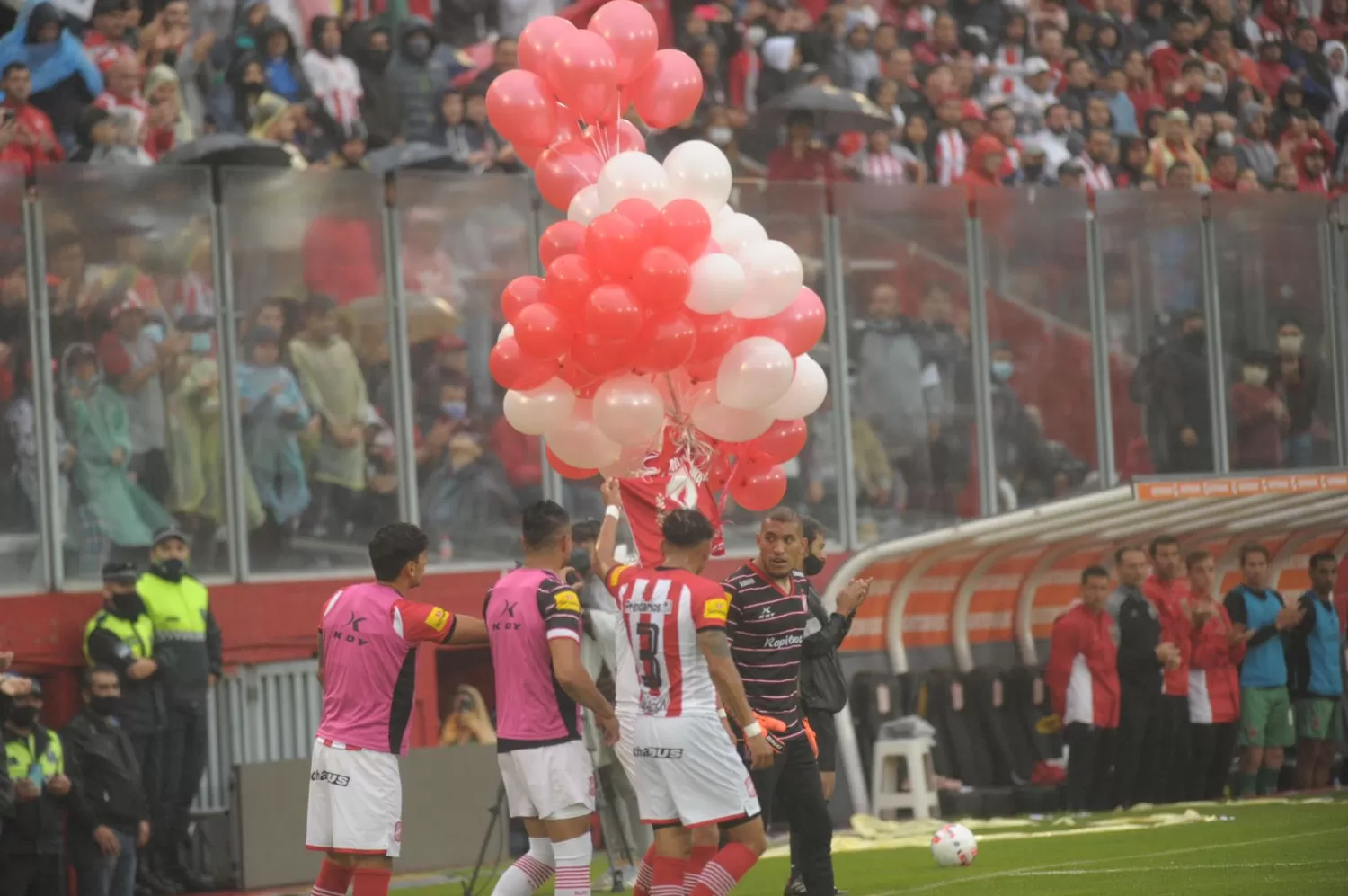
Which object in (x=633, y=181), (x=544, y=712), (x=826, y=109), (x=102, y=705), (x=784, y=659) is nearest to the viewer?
(x=544, y=712)

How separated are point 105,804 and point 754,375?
5409 mm

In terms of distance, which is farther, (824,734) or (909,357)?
(909,357)

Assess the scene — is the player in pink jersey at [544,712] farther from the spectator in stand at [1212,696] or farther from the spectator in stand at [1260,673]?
the spectator in stand at [1260,673]

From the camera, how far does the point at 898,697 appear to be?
16234 millimetres

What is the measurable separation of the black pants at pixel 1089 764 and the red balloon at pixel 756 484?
19.2 feet

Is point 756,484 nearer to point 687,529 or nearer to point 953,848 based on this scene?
point 687,529

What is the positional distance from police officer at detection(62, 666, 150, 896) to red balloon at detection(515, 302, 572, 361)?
4492 millimetres

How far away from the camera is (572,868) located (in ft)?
28.5

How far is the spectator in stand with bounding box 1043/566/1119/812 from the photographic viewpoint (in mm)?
15633

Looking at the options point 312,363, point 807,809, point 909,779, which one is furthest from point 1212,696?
point 312,363

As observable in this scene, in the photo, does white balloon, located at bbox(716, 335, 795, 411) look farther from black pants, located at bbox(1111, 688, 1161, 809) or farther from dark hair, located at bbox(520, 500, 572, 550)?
black pants, located at bbox(1111, 688, 1161, 809)

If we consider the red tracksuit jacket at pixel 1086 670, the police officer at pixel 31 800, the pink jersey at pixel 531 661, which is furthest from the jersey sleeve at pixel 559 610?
the red tracksuit jacket at pixel 1086 670

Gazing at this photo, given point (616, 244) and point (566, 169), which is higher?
point (566, 169)

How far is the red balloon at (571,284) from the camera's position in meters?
9.75
